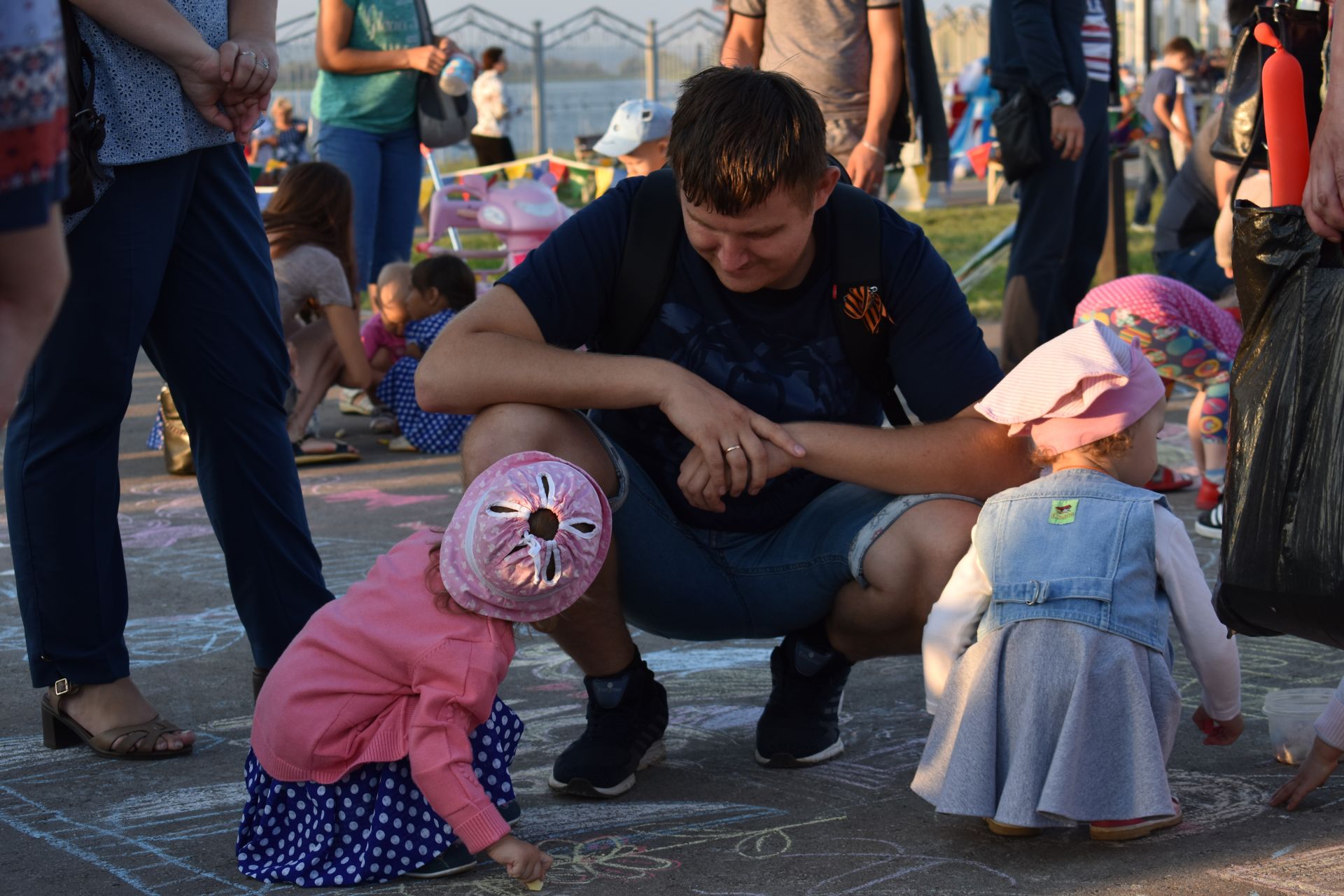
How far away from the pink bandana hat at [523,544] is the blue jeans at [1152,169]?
481 inches

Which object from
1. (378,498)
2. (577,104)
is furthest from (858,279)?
(577,104)

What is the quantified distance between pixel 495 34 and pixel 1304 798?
940 inches

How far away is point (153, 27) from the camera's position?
2.73 m

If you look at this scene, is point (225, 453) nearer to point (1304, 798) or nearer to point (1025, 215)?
point (1304, 798)

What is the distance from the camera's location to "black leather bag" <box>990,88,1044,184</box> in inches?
224

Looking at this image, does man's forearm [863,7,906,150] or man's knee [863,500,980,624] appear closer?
man's knee [863,500,980,624]

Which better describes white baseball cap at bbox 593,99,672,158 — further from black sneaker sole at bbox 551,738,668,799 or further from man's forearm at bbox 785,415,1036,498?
black sneaker sole at bbox 551,738,668,799

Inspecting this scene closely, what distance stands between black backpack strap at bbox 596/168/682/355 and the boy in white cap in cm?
310

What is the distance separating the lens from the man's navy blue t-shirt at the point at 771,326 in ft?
9.18

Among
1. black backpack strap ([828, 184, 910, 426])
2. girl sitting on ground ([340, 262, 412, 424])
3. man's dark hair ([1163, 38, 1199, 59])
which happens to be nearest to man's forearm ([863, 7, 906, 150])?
girl sitting on ground ([340, 262, 412, 424])

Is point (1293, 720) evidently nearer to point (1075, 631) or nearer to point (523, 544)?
point (1075, 631)

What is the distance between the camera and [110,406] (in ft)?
9.36

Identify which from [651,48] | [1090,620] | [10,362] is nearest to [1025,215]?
[1090,620]

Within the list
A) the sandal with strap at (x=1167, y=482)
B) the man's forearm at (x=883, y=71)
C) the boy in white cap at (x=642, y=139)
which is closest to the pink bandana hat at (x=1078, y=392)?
the sandal with strap at (x=1167, y=482)
